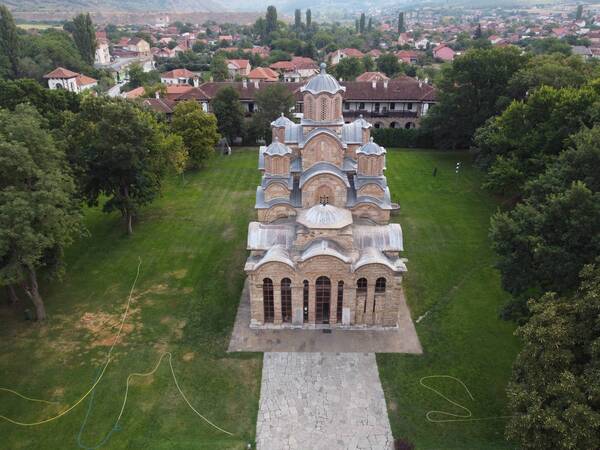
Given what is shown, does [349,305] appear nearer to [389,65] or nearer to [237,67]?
[389,65]

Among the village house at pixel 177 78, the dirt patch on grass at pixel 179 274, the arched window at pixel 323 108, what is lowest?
the dirt patch on grass at pixel 179 274

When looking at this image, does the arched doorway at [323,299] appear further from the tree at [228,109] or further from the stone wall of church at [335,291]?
the tree at [228,109]

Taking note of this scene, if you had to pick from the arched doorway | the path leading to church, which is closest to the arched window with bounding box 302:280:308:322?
the arched doorway

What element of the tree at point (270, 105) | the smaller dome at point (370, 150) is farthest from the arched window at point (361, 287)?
the tree at point (270, 105)

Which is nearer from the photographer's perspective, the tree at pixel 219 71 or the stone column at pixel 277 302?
the stone column at pixel 277 302

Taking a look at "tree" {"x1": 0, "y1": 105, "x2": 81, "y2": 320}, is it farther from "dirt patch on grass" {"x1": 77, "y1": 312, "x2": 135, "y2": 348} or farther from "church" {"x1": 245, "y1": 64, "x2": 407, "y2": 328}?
"church" {"x1": 245, "y1": 64, "x2": 407, "y2": 328}

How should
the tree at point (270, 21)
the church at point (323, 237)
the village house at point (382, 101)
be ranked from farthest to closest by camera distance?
the tree at point (270, 21), the village house at point (382, 101), the church at point (323, 237)

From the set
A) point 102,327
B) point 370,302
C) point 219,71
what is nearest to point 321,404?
point 370,302
